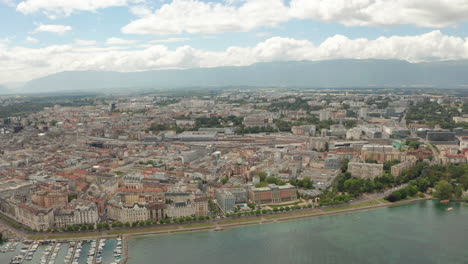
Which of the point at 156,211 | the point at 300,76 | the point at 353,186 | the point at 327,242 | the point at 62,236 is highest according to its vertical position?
the point at 300,76

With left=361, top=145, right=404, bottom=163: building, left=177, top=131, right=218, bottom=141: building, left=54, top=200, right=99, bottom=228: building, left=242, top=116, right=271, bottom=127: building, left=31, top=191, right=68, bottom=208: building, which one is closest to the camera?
left=54, top=200, right=99, bottom=228: building

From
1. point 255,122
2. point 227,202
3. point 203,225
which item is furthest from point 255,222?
point 255,122

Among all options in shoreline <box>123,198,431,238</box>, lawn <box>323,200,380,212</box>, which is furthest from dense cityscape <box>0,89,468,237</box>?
shoreline <box>123,198,431,238</box>

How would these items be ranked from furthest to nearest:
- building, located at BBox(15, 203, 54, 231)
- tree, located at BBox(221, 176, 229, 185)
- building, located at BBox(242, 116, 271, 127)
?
→ building, located at BBox(242, 116, 271, 127) < tree, located at BBox(221, 176, 229, 185) < building, located at BBox(15, 203, 54, 231)

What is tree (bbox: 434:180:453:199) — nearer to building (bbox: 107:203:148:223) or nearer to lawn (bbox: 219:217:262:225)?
lawn (bbox: 219:217:262:225)

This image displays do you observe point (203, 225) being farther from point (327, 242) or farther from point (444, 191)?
point (444, 191)

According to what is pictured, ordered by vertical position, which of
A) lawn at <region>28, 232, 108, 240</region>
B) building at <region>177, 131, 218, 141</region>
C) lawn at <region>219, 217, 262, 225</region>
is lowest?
lawn at <region>219, 217, 262, 225</region>

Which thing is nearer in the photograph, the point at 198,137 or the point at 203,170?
the point at 203,170
